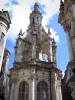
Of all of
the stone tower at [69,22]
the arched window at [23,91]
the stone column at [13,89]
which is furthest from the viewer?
the stone column at [13,89]

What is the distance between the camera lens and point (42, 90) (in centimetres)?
2538

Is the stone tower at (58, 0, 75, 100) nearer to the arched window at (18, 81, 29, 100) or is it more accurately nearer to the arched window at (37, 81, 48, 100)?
the arched window at (37, 81, 48, 100)

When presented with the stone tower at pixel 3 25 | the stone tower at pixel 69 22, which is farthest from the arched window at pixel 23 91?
the stone tower at pixel 3 25

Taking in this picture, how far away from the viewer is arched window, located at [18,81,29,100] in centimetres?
2486

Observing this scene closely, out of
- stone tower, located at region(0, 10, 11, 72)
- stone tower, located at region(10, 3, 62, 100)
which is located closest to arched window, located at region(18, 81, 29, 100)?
stone tower, located at region(10, 3, 62, 100)

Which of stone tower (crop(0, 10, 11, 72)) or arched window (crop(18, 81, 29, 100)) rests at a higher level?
stone tower (crop(0, 10, 11, 72))

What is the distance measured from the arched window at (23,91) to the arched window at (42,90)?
1498mm

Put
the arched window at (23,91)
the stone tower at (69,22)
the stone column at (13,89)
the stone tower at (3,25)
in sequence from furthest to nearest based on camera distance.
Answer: the stone column at (13,89), the arched window at (23,91), the stone tower at (3,25), the stone tower at (69,22)

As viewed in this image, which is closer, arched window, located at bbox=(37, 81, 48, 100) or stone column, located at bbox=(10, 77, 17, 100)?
arched window, located at bbox=(37, 81, 48, 100)

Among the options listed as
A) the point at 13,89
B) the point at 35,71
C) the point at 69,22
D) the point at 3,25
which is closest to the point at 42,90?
the point at 35,71

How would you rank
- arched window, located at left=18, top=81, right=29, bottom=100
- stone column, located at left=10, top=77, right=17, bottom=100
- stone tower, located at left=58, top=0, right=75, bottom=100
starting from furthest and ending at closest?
stone column, located at left=10, top=77, right=17, bottom=100
arched window, located at left=18, top=81, right=29, bottom=100
stone tower, located at left=58, top=0, right=75, bottom=100

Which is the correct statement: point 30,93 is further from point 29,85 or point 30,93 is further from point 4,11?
point 4,11

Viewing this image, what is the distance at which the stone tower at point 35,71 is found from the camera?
25156 mm

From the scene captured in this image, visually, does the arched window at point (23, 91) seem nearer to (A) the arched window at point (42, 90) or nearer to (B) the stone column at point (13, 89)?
(B) the stone column at point (13, 89)
